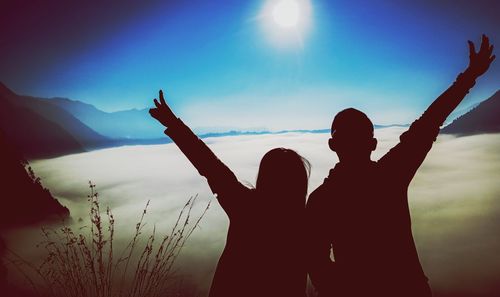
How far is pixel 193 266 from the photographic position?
74.5m

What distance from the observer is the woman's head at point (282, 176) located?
161 cm

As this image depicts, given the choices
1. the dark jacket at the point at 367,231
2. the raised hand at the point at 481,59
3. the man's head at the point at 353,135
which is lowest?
the dark jacket at the point at 367,231

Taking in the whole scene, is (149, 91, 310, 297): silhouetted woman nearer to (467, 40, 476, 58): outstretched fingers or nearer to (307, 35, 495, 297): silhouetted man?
(307, 35, 495, 297): silhouetted man

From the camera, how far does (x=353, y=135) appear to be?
1.72 metres

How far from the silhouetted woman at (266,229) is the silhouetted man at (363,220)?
7.3 inches

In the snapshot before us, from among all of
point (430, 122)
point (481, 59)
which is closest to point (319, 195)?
point (430, 122)

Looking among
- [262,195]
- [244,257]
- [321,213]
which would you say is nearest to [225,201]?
[262,195]

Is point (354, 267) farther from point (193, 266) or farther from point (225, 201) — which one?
point (193, 266)

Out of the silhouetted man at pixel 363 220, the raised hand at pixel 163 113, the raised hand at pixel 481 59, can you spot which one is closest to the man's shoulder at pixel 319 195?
the silhouetted man at pixel 363 220

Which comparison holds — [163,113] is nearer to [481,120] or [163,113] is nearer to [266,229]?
[266,229]

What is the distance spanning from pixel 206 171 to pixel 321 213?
79 cm

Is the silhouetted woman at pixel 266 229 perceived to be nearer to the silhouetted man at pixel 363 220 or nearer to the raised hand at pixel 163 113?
the silhouetted man at pixel 363 220

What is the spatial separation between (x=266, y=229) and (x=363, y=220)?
60 cm

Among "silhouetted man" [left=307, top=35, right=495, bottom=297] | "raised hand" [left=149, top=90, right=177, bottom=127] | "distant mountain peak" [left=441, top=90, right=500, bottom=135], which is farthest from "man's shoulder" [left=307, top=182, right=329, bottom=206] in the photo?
"distant mountain peak" [left=441, top=90, right=500, bottom=135]
